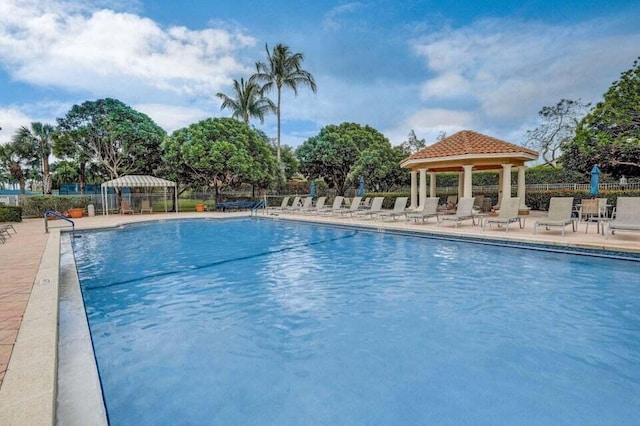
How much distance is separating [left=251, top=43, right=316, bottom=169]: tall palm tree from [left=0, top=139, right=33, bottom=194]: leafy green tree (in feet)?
70.1

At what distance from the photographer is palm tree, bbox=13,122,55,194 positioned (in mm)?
28656

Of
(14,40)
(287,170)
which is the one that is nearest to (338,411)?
(14,40)

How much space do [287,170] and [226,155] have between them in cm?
1797

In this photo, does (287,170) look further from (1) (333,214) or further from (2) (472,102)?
(1) (333,214)

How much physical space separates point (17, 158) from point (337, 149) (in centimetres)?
2934

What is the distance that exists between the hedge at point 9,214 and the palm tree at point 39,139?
14.8 metres

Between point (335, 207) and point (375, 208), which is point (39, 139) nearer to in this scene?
point (335, 207)

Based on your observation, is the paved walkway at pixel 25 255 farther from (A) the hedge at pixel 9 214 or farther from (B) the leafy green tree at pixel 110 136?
(B) the leafy green tree at pixel 110 136

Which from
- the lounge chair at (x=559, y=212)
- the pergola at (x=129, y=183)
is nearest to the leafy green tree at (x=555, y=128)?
the lounge chair at (x=559, y=212)

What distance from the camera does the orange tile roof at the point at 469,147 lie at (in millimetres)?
15172

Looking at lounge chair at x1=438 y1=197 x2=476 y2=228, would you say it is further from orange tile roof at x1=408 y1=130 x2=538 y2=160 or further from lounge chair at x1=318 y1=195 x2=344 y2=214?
lounge chair at x1=318 y1=195 x2=344 y2=214

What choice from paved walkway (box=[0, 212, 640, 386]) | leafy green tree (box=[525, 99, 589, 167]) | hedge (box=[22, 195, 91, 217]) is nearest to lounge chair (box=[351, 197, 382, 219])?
paved walkway (box=[0, 212, 640, 386])

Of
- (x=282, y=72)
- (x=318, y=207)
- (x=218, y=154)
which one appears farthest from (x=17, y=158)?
(x=318, y=207)

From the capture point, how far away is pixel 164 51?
17.2 meters
